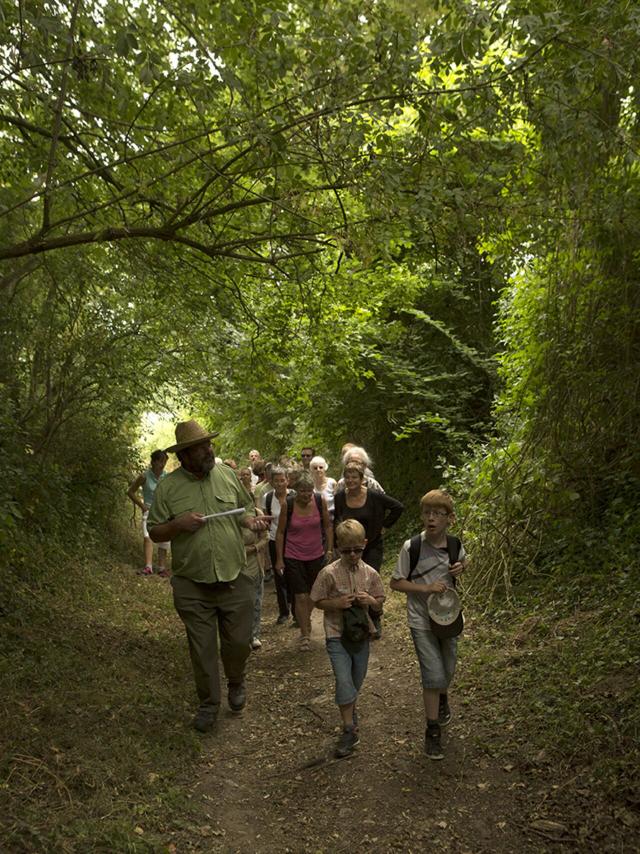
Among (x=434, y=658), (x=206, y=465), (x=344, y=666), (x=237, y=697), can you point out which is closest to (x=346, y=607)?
(x=344, y=666)

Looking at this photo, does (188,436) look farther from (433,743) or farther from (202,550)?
(433,743)

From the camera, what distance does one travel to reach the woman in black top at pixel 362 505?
25.5 feet

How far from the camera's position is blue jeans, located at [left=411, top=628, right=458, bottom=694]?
534cm

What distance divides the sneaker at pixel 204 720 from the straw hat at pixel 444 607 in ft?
6.70

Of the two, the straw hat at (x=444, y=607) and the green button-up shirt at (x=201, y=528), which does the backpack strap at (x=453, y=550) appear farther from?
the green button-up shirt at (x=201, y=528)

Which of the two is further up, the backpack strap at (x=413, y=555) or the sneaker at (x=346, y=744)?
the backpack strap at (x=413, y=555)

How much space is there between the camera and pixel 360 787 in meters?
5.02

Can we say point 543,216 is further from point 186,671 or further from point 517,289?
point 186,671

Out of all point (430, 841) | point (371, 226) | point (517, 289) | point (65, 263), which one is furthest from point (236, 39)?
point (430, 841)

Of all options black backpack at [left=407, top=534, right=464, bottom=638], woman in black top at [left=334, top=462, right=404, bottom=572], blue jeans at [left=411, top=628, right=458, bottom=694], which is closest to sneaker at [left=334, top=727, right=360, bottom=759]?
blue jeans at [left=411, top=628, right=458, bottom=694]

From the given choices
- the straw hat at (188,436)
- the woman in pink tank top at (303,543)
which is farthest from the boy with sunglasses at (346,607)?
the woman in pink tank top at (303,543)

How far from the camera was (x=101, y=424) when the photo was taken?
501 inches

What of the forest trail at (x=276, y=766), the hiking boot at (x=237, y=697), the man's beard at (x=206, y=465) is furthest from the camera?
the hiking boot at (x=237, y=697)

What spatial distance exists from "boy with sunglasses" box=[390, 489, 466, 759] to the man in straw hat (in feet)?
4.88
